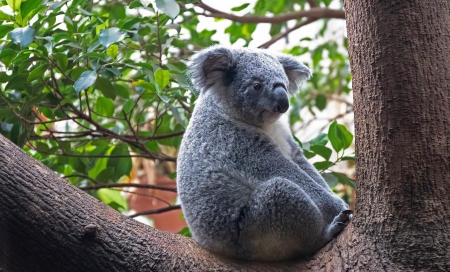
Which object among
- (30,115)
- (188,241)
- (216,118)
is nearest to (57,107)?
(30,115)

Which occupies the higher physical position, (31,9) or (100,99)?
(31,9)

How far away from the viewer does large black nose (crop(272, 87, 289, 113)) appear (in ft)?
10.3

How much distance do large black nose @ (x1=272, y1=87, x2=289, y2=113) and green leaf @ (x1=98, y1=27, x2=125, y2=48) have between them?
97 cm

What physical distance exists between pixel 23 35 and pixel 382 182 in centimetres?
206

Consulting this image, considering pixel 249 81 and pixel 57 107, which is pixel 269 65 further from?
pixel 57 107

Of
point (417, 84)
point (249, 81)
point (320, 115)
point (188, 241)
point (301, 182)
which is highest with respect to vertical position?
point (417, 84)

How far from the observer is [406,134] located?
2434mm

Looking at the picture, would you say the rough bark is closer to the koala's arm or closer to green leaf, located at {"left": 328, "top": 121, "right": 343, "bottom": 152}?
the koala's arm

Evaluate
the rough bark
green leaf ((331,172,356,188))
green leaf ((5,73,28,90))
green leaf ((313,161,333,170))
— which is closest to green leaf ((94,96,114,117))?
green leaf ((5,73,28,90))

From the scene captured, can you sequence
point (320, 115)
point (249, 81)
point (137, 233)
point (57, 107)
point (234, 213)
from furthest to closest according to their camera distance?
point (320, 115), point (57, 107), point (249, 81), point (234, 213), point (137, 233)

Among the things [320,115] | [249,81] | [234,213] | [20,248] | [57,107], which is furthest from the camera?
[320,115]

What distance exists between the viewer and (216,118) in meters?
3.36

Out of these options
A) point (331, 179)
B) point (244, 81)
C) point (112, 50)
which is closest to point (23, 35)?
point (112, 50)

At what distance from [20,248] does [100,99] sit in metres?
1.65
